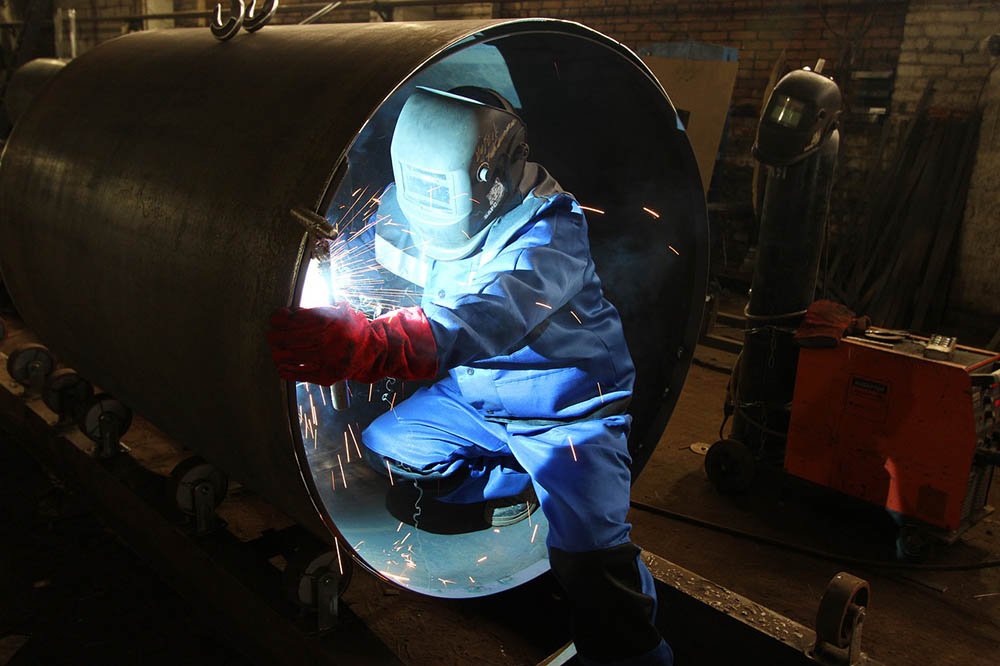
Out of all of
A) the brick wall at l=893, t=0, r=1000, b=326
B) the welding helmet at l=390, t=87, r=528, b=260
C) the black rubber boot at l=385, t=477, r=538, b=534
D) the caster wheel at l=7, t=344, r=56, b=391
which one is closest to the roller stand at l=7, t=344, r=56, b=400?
the caster wheel at l=7, t=344, r=56, b=391

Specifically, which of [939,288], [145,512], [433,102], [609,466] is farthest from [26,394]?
[939,288]

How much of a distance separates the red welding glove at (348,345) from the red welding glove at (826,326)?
85.3 inches

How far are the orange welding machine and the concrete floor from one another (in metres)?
0.23

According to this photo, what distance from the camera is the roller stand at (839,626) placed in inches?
67.5

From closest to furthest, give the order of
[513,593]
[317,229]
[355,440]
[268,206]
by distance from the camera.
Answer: [317,229] < [268,206] < [513,593] < [355,440]

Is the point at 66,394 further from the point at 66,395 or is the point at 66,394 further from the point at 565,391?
the point at 565,391

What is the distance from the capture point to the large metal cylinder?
1.47 meters

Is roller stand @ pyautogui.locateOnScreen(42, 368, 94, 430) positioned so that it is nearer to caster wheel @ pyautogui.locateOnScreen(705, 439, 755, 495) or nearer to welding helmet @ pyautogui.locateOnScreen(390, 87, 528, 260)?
welding helmet @ pyautogui.locateOnScreen(390, 87, 528, 260)

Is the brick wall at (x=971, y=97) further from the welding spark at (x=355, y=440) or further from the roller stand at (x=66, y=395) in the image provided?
the roller stand at (x=66, y=395)

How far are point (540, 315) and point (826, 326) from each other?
1895 mm

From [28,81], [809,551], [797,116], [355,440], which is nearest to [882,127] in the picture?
[797,116]

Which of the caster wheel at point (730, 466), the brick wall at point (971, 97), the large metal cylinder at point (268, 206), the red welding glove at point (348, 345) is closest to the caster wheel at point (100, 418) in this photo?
the large metal cylinder at point (268, 206)

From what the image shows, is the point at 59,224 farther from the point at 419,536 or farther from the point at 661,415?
the point at 661,415

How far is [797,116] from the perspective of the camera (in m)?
3.12
